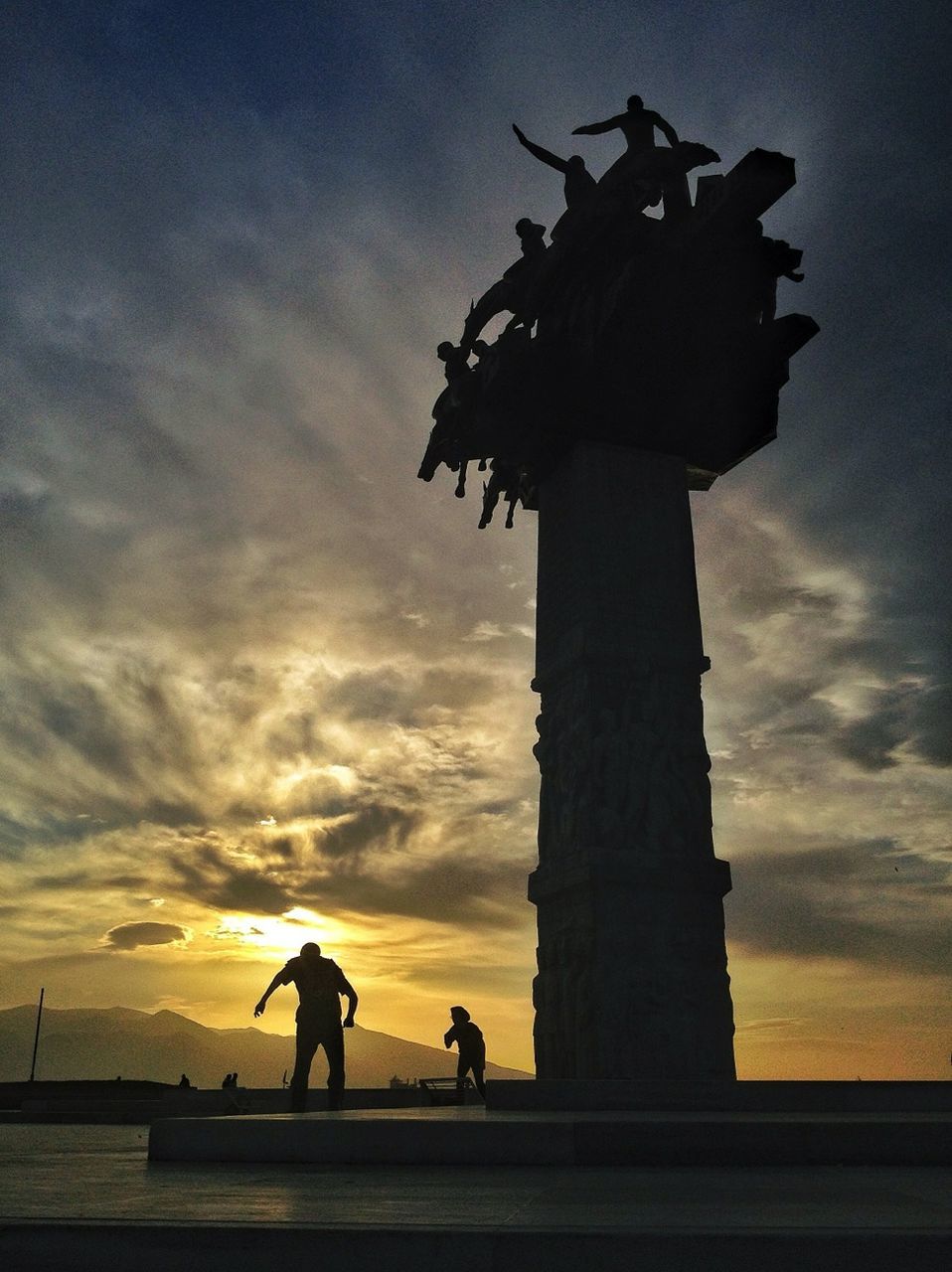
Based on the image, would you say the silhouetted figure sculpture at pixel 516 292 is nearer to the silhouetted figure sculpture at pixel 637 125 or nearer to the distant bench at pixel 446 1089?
the silhouetted figure sculpture at pixel 637 125

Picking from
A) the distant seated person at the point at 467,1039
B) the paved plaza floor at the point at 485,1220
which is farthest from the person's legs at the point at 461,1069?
the paved plaza floor at the point at 485,1220

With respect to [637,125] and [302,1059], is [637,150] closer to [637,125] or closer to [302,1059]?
[637,125]

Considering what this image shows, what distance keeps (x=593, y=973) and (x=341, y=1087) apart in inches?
106

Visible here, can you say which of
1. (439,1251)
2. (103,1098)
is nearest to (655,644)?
(439,1251)

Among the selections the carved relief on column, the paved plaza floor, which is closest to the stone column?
the carved relief on column

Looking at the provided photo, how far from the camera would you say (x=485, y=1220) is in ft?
10.7

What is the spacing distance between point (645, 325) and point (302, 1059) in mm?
7685

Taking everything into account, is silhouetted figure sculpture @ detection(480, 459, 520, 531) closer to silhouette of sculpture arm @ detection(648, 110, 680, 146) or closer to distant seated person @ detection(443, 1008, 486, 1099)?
silhouette of sculpture arm @ detection(648, 110, 680, 146)

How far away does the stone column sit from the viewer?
10305mm

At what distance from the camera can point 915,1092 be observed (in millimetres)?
8602

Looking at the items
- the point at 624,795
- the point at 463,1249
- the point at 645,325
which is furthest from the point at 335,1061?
the point at 463,1249

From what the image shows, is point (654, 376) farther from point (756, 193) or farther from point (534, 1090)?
point (534, 1090)

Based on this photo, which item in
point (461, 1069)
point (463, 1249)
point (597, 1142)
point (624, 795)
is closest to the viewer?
point (463, 1249)

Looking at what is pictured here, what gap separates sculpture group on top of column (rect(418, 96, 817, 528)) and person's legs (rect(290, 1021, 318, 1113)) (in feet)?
20.0
